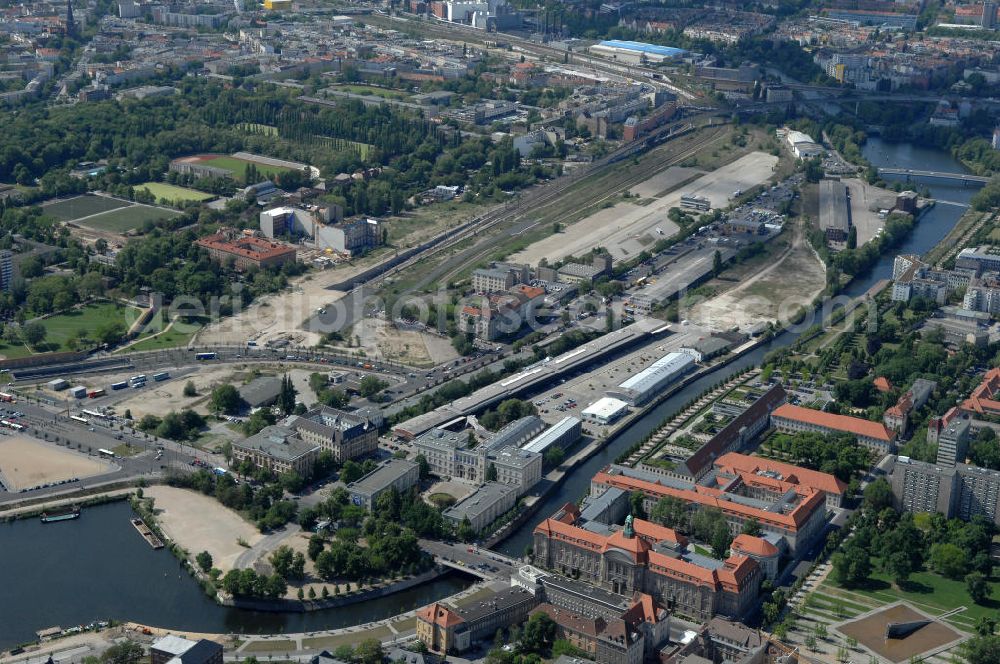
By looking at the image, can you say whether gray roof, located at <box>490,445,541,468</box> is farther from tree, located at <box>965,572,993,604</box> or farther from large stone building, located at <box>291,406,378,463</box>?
tree, located at <box>965,572,993,604</box>

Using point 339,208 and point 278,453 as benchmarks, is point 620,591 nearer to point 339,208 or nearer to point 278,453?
point 278,453

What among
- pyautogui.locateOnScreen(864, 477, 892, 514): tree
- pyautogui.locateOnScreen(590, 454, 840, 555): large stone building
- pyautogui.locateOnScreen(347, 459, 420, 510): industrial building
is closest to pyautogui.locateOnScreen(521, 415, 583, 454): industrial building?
pyautogui.locateOnScreen(590, 454, 840, 555): large stone building

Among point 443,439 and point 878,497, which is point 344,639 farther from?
point 878,497

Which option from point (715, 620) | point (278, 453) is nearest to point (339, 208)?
point (278, 453)

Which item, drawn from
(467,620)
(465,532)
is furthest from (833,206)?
(467,620)

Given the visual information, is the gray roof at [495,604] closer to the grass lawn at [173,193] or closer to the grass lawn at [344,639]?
the grass lawn at [344,639]
